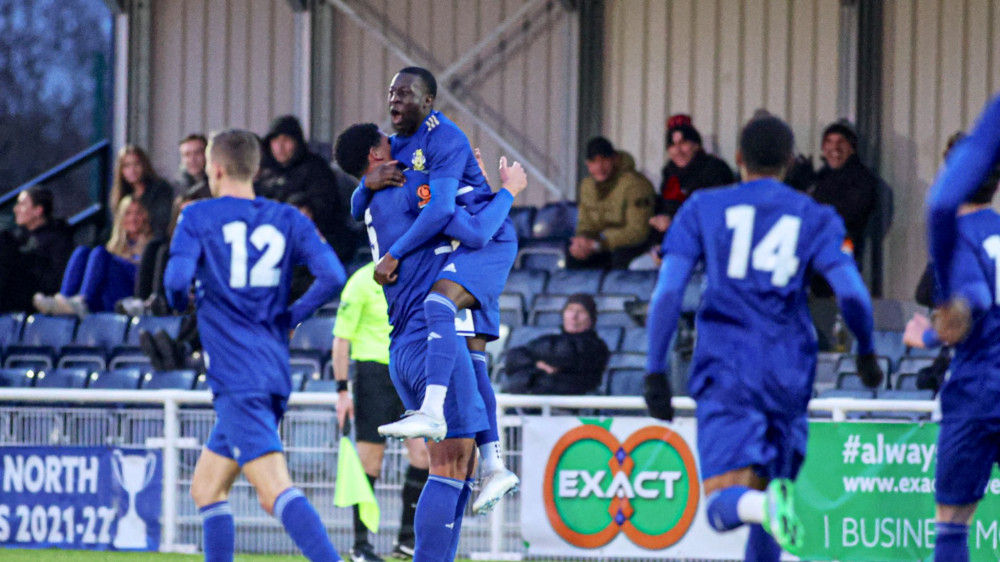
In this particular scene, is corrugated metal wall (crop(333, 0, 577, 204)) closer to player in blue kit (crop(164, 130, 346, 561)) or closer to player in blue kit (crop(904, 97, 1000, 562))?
player in blue kit (crop(164, 130, 346, 561))

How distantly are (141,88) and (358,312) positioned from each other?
8523mm

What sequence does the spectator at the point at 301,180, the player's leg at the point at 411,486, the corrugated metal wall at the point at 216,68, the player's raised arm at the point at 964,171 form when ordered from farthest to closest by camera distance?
the corrugated metal wall at the point at 216,68 → the spectator at the point at 301,180 → the player's leg at the point at 411,486 → the player's raised arm at the point at 964,171

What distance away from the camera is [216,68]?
53.3 feet

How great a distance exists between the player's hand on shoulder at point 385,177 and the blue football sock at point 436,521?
3.88 ft

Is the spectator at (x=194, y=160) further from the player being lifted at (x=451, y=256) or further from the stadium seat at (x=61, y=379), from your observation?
the player being lifted at (x=451, y=256)

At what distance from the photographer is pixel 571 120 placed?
15141mm

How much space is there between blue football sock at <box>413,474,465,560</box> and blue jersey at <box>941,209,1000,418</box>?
189 centimetres

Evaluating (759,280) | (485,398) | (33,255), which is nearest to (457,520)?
(485,398)

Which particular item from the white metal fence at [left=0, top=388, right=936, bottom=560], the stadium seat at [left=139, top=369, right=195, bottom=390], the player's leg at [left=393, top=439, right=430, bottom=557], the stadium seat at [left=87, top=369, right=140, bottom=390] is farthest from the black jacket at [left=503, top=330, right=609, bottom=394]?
the stadium seat at [left=87, top=369, right=140, bottom=390]

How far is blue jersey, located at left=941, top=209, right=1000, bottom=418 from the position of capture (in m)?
5.52

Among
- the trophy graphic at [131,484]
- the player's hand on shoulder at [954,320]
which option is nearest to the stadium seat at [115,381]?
the trophy graphic at [131,484]

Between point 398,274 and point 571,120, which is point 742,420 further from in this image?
point 571,120

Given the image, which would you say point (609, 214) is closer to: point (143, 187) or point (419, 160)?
point (143, 187)

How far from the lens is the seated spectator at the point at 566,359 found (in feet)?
34.1
